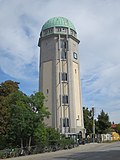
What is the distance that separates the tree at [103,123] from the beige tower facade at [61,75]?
20.7 meters

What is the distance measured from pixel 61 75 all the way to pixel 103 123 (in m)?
27.2

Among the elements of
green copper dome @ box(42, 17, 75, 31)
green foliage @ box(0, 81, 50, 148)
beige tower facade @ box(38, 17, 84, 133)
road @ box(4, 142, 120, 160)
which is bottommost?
road @ box(4, 142, 120, 160)

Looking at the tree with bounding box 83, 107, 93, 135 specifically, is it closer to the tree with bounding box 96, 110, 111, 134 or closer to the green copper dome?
the tree with bounding box 96, 110, 111, 134

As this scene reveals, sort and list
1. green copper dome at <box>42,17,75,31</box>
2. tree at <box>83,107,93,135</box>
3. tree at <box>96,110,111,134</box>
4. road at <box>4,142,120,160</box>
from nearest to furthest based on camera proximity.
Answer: road at <box>4,142,120,160</box> < green copper dome at <box>42,17,75,31</box> < tree at <box>83,107,93,135</box> < tree at <box>96,110,111,134</box>

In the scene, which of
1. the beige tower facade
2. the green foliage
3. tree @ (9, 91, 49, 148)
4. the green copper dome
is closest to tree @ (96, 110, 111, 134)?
the beige tower facade

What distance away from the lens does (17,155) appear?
31047 mm

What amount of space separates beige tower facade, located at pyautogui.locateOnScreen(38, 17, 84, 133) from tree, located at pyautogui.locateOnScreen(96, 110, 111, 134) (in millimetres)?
20707

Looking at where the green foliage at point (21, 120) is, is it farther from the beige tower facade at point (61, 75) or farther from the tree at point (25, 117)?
the beige tower facade at point (61, 75)

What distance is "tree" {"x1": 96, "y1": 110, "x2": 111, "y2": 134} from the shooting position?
79.9 metres

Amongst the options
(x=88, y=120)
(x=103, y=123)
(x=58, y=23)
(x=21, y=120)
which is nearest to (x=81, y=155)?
(x=21, y=120)

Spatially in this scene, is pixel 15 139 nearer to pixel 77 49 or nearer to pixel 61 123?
pixel 61 123

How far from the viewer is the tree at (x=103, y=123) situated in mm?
79938

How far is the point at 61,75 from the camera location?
59.4 m

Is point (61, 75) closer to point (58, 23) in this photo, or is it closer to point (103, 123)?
point (58, 23)
